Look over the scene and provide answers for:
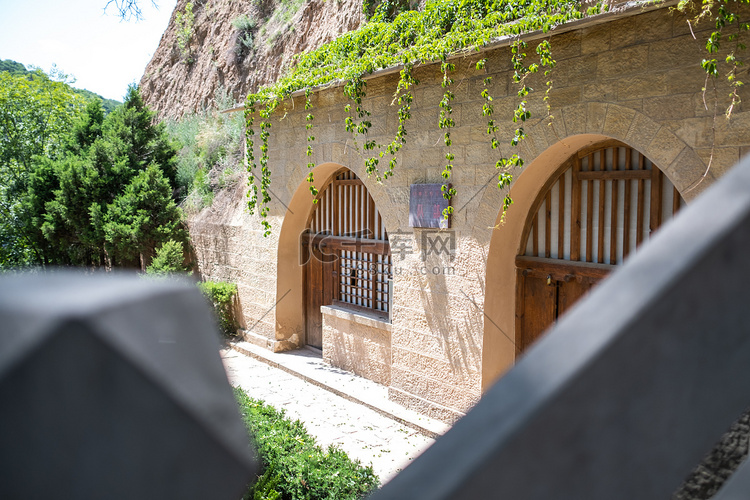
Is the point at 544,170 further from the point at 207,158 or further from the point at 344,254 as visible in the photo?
the point at 207,158

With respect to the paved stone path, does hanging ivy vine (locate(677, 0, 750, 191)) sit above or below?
above

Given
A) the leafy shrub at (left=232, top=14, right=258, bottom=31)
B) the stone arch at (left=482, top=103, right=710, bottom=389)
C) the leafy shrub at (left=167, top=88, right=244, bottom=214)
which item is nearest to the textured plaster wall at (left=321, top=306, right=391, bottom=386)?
the stone arch at (left=482, top=103, right=710, bottom=389)

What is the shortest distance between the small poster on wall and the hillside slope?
472 cm

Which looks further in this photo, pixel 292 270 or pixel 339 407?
pixel 292 270

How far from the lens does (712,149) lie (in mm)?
4012

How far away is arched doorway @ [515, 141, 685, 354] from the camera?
4.90 meters

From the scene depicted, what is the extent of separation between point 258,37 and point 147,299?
52.6 ft

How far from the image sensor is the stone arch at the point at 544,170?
13.9ft

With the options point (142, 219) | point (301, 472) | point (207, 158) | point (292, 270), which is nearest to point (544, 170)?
point (301, 472)

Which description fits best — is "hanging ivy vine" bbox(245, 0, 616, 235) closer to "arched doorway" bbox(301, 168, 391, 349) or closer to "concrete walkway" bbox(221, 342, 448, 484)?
"arched doorway" bbox(301, 168, 391, 349)

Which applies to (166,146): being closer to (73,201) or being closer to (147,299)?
(73,201)

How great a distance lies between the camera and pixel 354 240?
823 centimetres

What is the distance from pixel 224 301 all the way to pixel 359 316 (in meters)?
3.57

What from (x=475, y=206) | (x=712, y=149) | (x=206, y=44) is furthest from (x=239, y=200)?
(x=206, y=44)
